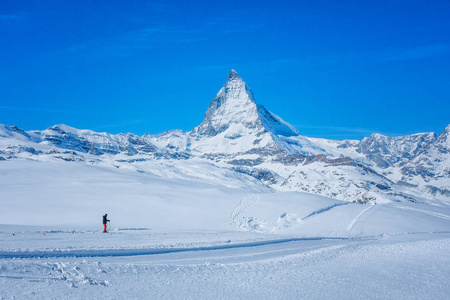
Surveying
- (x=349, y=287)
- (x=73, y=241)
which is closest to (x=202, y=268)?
(x=349, y=287)

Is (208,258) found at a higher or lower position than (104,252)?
lower

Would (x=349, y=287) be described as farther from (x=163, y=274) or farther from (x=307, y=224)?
(x=307, y=224)

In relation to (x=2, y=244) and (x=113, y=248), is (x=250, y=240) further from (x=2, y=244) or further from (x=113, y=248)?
(x=2, y=244)

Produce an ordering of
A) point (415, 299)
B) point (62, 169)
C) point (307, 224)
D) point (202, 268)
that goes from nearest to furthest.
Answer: point (415, 299)
point (202, 268)
point (307, 224)
point (62, 169)

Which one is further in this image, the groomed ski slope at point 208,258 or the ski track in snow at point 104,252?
the ski track in snow at point 104,252

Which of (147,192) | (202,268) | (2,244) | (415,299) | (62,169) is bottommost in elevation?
(415,299)

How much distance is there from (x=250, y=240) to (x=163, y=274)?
13744 mm

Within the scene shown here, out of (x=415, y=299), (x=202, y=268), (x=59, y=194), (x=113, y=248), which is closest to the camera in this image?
(x=415, y=299)

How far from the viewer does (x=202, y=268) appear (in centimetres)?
2077

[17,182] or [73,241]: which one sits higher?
[17,182]

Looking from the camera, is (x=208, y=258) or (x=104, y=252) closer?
(x=104, y=252)

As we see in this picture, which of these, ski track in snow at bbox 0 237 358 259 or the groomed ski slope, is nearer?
the groomed ski slope

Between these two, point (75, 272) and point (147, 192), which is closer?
point (75, 272)

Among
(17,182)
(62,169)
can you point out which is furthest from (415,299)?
(62,169)
